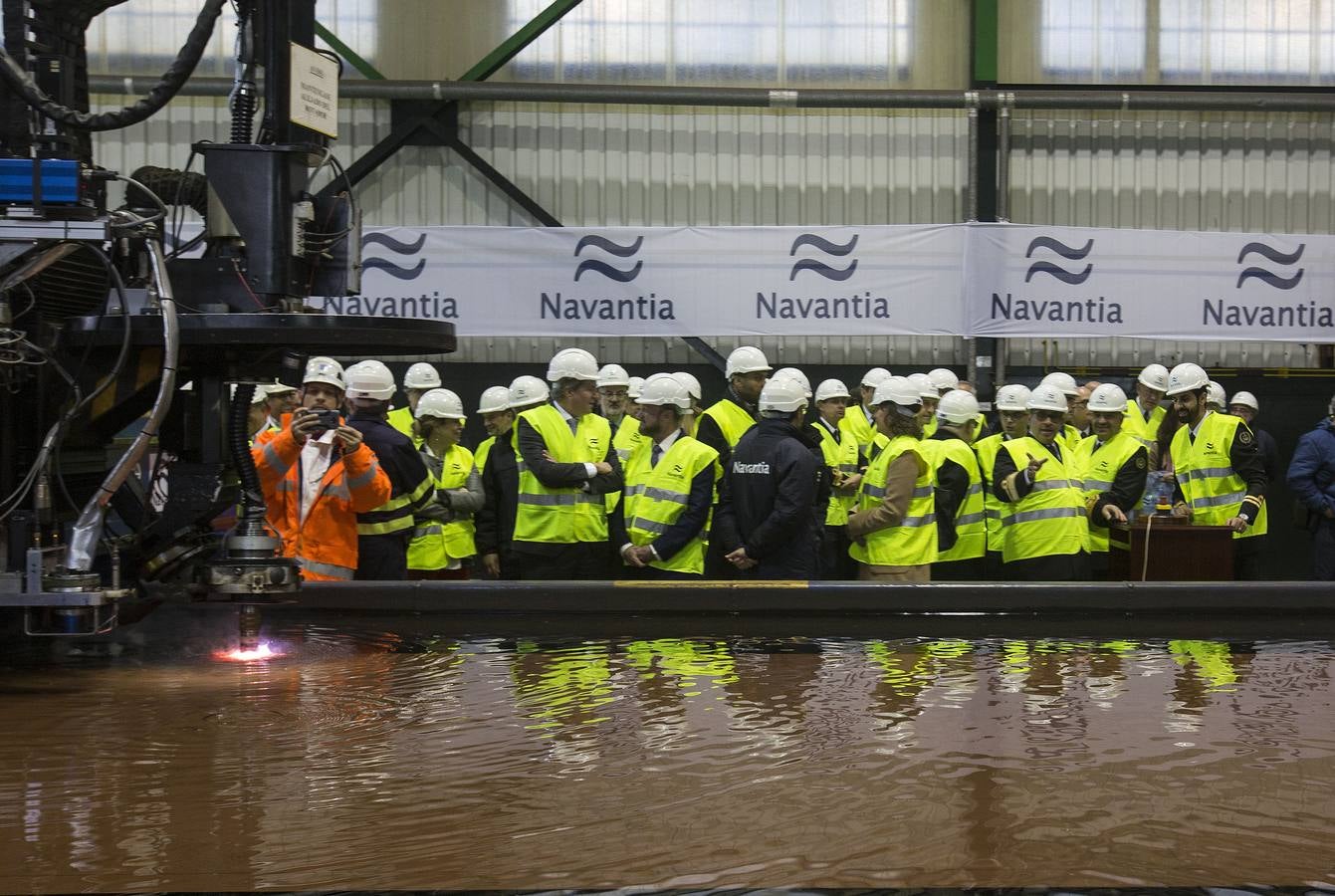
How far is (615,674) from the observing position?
541 cm

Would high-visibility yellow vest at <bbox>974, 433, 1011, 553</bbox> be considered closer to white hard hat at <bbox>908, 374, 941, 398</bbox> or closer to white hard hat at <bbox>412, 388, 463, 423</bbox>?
white hard hat at <bbox>908, 374, 941, 398</bbox>

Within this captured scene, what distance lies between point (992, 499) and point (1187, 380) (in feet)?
6.81

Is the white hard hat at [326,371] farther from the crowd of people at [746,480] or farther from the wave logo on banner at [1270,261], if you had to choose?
the wave logo on banner at [1270,261]

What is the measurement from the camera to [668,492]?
7.91 metres

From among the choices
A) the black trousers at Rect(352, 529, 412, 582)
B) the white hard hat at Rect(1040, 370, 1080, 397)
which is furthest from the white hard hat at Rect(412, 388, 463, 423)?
the white hard hat at Rect(1040, 370, 1080, 397)

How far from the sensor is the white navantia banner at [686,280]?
1162 cm

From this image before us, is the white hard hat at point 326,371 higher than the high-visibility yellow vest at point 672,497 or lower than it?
higher

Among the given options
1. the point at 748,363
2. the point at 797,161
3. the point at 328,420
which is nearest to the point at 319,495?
the point at 328,420

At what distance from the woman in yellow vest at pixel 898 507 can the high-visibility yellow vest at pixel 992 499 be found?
614mm

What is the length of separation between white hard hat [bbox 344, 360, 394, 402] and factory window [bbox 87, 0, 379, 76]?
7.46 m

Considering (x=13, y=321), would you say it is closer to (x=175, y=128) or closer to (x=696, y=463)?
(x=696, y=463)

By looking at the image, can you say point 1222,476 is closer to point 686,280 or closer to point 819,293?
point 819,293

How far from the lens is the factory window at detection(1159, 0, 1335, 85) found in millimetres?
14164

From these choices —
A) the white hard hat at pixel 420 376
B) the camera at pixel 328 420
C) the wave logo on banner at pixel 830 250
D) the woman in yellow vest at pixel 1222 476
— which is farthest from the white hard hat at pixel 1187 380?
the camera at pixel 328 420
